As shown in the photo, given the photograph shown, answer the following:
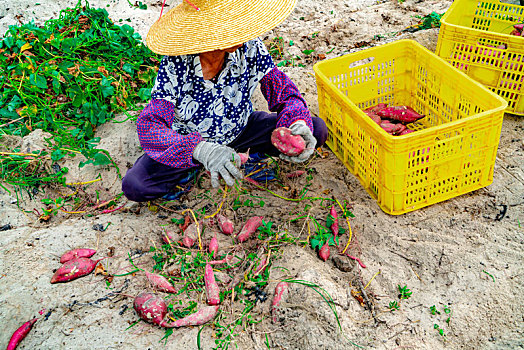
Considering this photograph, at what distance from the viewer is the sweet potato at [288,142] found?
218 centimetres

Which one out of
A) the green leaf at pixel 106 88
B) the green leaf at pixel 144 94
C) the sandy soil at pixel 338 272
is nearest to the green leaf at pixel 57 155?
the sandy soil at pixel 338 272

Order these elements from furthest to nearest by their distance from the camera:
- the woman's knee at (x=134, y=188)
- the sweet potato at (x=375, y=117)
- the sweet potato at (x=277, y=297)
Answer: the sweet potato at (x=375, y=117) < the woman's knee at (x=134, y=188) < the sweet potato at (x=277, y=297)

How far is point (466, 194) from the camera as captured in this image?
243cm

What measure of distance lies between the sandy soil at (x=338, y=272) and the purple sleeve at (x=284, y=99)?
0.45 metres

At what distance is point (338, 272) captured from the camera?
2090mm

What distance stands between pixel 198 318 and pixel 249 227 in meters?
0.55

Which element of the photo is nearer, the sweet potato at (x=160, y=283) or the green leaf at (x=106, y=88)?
the sweet potato at (x=160, y=283)

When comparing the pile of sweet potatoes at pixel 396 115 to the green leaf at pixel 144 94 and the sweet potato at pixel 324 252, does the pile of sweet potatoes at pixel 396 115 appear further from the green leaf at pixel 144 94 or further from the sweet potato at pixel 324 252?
the green leaf at pixel 144 94

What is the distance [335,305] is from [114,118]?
6.71 ft

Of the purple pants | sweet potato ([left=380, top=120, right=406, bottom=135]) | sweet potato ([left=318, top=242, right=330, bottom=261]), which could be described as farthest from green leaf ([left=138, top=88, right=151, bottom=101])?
sweet potato ([left=318, top=242, right=330, bottom=261])

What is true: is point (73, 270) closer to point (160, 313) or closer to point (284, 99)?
point (160, 313)

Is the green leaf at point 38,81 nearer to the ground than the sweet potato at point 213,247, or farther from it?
farther from it

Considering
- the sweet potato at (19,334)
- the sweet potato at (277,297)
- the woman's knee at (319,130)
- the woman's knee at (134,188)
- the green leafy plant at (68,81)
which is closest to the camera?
Result: the sweet potato at (19,334)

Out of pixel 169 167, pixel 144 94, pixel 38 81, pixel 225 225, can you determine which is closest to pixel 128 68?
pixel 144 94
